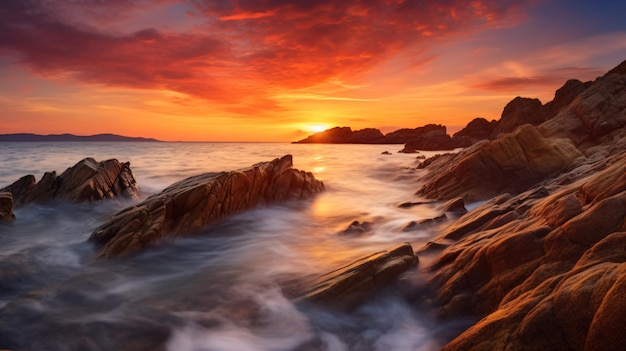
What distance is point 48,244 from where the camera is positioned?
472 inches

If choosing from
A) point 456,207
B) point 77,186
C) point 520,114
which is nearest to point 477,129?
point 520,114

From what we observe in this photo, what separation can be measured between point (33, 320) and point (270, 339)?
501cm

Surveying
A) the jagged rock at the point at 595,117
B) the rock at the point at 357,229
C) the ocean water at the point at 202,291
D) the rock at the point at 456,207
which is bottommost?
the ocean water at the point at 202,291

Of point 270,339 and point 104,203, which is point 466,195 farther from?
point 104,203

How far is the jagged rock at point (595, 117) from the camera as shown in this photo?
2453cm

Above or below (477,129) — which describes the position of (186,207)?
below

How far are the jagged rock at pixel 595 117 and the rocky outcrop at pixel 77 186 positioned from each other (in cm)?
2918

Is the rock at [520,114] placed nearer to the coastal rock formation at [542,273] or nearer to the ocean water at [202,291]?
the ocean water at [202,291]

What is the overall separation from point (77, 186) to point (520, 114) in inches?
2482

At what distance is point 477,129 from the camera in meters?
92.8

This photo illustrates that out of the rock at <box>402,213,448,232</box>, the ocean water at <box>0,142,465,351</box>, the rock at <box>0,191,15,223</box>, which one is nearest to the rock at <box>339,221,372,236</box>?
the ocean water at <box>0,142,465,351</box>

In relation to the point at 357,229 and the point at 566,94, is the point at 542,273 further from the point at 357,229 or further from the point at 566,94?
the point at 566,94

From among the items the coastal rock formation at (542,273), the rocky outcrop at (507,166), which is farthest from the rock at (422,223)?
the rocky outcrop at (507,166)

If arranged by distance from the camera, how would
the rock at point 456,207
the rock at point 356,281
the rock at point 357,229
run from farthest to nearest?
the rock at point 456,207 < the rock at point 357,229 < the rock at point 356,281
